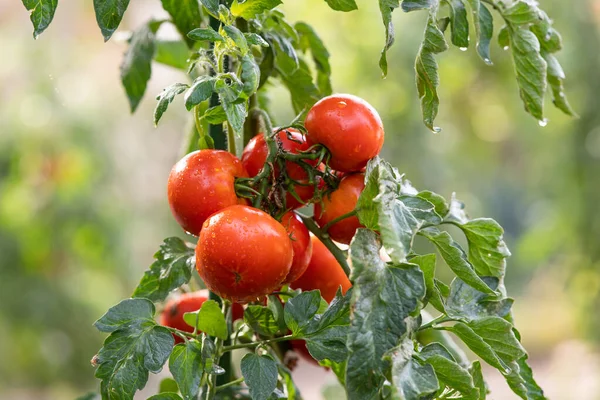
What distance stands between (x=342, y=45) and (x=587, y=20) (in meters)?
0.91

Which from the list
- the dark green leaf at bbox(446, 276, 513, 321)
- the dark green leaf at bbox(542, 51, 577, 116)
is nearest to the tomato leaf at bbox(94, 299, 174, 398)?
the dark green leaf at bbox(446, 276, 513, 321)

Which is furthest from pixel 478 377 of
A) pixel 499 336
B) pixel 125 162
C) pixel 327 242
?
pixel 125 162

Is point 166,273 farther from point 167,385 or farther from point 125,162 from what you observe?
point 125,162

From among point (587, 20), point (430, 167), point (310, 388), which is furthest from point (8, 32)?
point (310, 388)

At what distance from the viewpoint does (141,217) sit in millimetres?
3299

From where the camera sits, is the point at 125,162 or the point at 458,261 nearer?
the point at 458,261

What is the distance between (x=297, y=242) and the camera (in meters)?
0.56

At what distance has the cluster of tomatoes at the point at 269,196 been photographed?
1.70 ft

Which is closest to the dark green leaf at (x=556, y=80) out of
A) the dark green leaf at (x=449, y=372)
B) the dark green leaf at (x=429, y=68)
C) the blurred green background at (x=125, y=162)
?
the dark green leaf at (x=429, y=68)

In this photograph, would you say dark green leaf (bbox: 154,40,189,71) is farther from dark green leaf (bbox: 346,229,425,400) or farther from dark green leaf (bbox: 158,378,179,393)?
dark green leaf (bbox: 346,229,425,400)

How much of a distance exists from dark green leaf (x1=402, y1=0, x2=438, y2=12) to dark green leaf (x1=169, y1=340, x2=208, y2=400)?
11.2 inches

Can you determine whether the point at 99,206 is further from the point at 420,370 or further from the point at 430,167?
the point at 420,370

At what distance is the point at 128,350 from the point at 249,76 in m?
0.21

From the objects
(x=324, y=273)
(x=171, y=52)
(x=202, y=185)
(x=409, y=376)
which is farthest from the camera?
(x=171, y=52)
